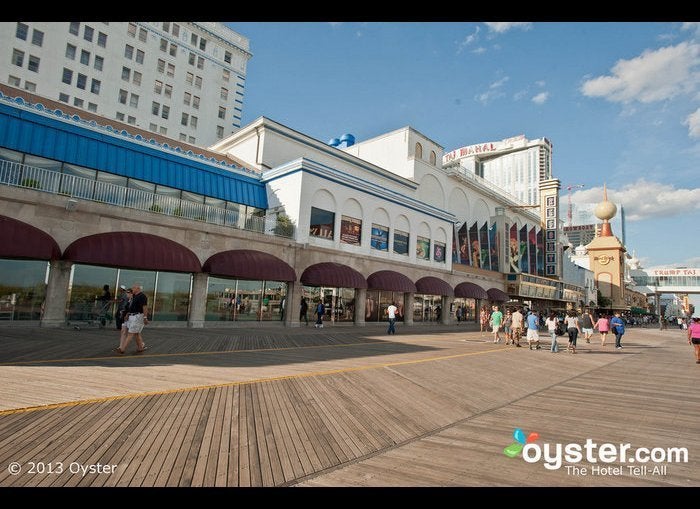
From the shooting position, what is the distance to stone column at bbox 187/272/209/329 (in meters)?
20.0

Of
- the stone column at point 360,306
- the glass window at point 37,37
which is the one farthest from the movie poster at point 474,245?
the glass window at point 37,37

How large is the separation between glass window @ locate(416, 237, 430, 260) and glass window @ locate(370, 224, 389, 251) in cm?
453

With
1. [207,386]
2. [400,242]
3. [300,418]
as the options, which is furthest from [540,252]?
[207,386]

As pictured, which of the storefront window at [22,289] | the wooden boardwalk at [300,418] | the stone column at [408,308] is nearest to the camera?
the wooden boardwalk at [300,418]

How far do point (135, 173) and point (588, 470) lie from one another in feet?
73.4

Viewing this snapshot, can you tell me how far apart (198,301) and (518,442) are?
18105 mm

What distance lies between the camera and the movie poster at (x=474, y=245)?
148ft

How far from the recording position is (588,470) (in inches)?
192

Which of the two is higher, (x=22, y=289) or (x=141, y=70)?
(x=141, y=70)

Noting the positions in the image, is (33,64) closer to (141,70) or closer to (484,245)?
(141,70)

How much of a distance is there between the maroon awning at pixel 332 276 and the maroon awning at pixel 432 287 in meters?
8.16

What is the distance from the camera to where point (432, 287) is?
3375 cm

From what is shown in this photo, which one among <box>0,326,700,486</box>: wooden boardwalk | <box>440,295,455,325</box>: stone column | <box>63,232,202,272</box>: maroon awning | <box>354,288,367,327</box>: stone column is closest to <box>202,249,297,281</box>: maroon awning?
<box>63,232,202,272</box>: maroon awning

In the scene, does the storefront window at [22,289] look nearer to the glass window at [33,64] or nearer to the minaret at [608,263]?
the glass window at [33,64]
